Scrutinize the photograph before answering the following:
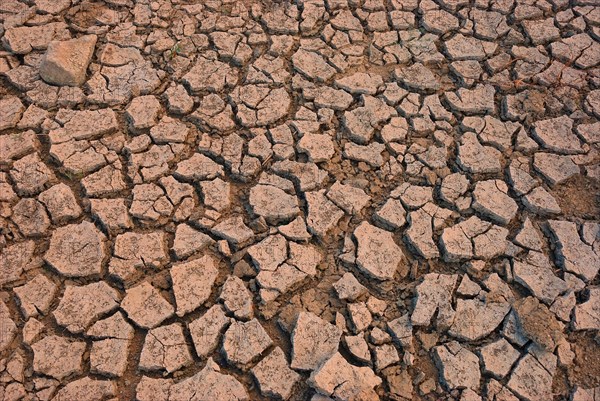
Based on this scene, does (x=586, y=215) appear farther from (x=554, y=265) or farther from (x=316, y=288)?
(x=316, y=288)

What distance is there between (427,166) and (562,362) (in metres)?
1.13

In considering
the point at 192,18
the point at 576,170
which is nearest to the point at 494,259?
the point at 576,170

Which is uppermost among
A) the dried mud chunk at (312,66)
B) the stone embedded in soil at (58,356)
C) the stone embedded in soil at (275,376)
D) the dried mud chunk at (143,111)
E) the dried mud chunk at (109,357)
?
the dried mud chunk at (312,66)

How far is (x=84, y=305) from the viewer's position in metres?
2.40

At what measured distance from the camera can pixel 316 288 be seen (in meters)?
2.51

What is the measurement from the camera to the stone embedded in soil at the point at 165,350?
2.27 meters

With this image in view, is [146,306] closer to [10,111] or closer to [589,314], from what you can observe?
[10,111]

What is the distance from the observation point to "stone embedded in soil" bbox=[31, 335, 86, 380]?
88.0 inches

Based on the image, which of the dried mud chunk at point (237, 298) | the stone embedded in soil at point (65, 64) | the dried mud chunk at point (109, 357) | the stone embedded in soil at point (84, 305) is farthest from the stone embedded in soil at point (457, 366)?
the stone embedded in soil at point (65, 64)

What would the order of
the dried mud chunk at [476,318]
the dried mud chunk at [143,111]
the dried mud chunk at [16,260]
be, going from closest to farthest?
the dried mud chunk at [476,318] < the dried mud chunk at [16,260] < the dried mud chunk at [143,111]

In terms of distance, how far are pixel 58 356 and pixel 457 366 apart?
164 cm

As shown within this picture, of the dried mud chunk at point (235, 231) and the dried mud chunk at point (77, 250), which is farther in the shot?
the dried mud chunk at point (235, 231)

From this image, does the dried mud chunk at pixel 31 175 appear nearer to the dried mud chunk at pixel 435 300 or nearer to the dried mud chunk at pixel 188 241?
the dried mud chunk at pixel 188 241

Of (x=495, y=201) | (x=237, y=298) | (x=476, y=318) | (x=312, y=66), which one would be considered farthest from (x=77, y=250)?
(x=495, y=201)
